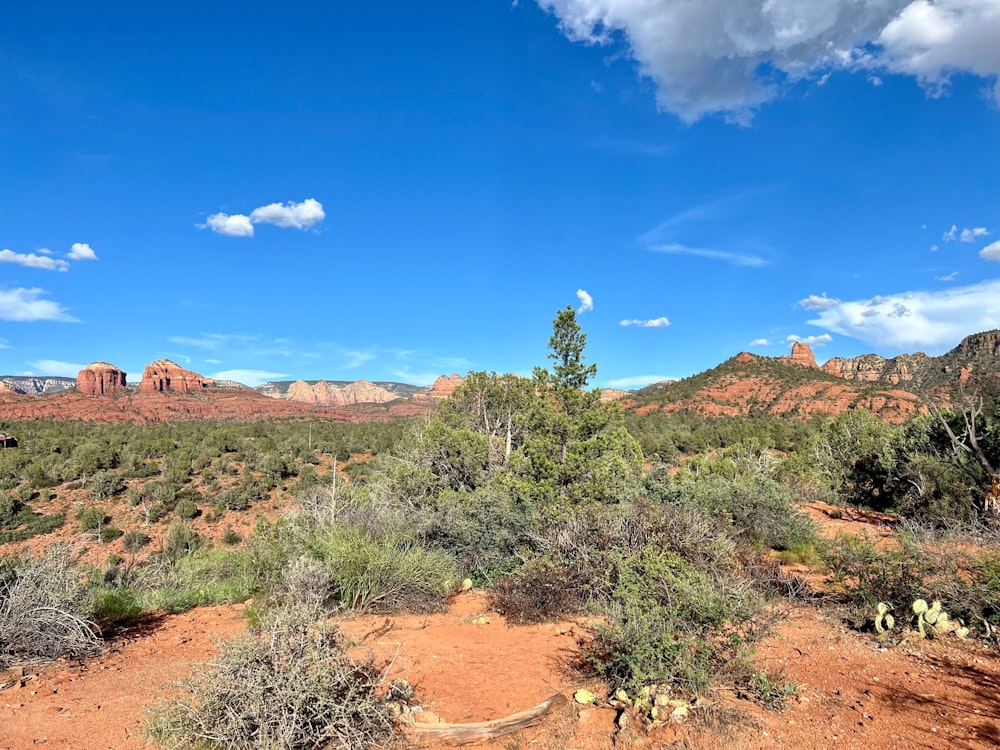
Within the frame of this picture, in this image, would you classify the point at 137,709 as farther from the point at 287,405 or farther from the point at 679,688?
the point at 287,405

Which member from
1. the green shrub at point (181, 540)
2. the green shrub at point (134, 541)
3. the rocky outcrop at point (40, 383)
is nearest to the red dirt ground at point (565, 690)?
the green shrub at point (181, 540)

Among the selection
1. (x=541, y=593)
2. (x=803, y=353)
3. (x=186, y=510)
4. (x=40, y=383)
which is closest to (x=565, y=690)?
(x=541, y=593)

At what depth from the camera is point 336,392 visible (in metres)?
185

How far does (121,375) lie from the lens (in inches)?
4631

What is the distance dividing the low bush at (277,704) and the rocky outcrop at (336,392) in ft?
574

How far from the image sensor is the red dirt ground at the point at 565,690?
4266 mm

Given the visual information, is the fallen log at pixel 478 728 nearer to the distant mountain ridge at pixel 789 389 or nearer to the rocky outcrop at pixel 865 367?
the distant mountain ridge at pixel 789 389

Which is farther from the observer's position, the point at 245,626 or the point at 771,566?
the point at 771,566

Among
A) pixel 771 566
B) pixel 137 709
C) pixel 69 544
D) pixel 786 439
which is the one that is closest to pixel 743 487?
pixel 771 566

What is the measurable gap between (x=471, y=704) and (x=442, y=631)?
92.9 inches

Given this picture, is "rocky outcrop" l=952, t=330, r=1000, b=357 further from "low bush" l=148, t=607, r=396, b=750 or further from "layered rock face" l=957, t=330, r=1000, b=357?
"low bush" l=148, t=607, r=396, b=750

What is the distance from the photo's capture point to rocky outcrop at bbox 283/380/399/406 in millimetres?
178750

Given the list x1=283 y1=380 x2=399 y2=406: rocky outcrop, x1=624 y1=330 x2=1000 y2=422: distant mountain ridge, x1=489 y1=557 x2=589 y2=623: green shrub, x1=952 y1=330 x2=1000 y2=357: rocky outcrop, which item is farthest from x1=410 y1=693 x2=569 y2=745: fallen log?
x1=283 y1=380 x2=399 y2=406: rocky outcrop

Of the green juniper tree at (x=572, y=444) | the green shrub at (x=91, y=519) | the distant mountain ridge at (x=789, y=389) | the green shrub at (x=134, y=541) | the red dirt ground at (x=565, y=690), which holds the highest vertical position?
the distant mountain ridge at (x=789, y=389)
